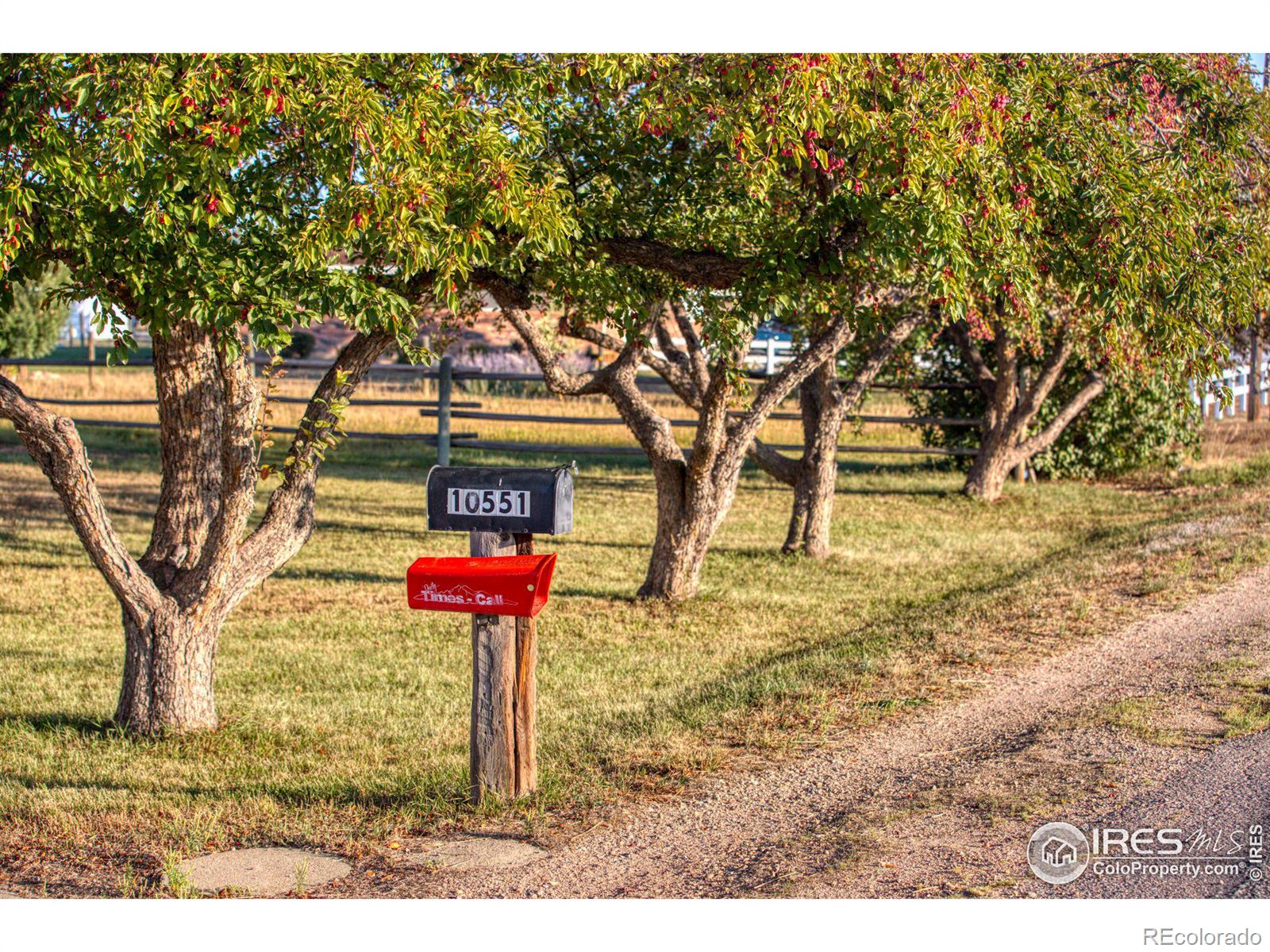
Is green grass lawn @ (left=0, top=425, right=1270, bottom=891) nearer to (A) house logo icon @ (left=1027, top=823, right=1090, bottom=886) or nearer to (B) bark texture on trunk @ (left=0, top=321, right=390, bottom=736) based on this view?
(B) bark texture on trunk @ (left=0, top=321, right=390, bottom=736)

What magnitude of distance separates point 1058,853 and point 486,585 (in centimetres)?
226

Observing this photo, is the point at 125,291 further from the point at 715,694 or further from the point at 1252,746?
the point at 1252,746

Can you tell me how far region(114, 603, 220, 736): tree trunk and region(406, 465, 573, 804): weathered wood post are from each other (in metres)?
1.93

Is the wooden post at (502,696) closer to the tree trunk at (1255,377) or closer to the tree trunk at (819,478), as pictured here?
the tree trunk at (819,478)

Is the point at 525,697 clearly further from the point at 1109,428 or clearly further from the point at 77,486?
the point at 1109,428

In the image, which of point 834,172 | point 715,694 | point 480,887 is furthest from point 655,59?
point 480,887

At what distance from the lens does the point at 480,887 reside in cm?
441

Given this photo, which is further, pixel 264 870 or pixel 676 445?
pixel 676 445

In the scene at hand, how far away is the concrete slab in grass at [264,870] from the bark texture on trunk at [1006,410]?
12.5 meters

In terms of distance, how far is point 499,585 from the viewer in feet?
16.3

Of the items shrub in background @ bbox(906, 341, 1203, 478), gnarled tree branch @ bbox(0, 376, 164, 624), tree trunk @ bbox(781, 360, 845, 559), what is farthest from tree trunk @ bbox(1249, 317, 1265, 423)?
gnarled tree branch @ bbox(0, 376, 164, 624)

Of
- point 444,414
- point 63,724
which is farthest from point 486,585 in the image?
point 444,414

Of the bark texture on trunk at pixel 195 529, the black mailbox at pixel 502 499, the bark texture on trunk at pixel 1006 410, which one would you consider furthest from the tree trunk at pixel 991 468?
the black mailbox at pixel 502 499

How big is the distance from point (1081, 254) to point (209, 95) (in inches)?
168
